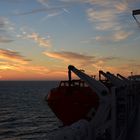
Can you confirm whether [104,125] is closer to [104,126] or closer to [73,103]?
[104,126]

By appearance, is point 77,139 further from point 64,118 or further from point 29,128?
point 29,128

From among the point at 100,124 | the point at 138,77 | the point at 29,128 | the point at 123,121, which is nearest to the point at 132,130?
the point at 123,121

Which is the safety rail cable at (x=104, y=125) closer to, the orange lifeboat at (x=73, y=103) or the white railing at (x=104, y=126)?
the white railing at (x=104, y=126)

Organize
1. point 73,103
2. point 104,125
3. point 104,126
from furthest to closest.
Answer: point 73,103 → point 104,125 → point 104,126

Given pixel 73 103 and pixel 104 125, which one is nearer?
pixel 104 125

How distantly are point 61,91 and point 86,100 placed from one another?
261cm

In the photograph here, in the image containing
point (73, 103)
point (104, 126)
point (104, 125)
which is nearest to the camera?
point (104, 126)

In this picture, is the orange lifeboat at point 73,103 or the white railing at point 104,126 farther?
the orange lifeboat at point 73,103

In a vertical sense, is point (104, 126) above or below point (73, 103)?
below

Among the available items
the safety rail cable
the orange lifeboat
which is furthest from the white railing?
the orange lifeboat

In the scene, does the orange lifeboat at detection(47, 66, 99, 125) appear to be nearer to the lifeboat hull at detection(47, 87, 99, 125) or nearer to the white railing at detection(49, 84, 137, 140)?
the lifeboat hull at detection(47, 87, 99, 125)

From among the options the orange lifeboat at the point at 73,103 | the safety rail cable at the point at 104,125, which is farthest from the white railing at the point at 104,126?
the orange lifeboat at the point at 73,103

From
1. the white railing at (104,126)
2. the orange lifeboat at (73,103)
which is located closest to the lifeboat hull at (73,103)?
the orange lifeboat at (73,103)

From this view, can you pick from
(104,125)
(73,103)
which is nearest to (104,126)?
(104,125)
